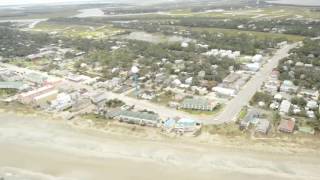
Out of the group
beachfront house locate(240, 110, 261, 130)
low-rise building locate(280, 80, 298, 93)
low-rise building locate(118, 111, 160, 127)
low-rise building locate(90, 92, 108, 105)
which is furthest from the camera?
low-rise building locate(280, 80, 298, 93)

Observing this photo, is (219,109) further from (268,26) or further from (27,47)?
(268,26)

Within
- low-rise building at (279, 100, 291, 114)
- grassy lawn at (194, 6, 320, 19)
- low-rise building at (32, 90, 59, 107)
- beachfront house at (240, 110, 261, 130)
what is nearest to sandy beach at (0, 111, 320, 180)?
beachfront house at (240, 110, 261, 130)

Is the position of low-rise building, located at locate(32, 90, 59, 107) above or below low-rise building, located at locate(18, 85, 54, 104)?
below

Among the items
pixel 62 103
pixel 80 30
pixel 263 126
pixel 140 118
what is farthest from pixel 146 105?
pixel 80 30

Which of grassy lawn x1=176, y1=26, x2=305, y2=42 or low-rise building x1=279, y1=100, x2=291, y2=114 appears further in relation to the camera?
grassy lawn x1=176, y1=26, x2=305, y2=42

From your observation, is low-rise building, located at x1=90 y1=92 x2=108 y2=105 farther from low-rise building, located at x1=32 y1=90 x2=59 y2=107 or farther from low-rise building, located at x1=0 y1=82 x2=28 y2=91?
low-rise building, located at x1=0 y1=82 x2=28 y2=91

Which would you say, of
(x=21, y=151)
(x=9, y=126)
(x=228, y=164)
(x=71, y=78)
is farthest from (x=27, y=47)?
(x=228, y=164)
